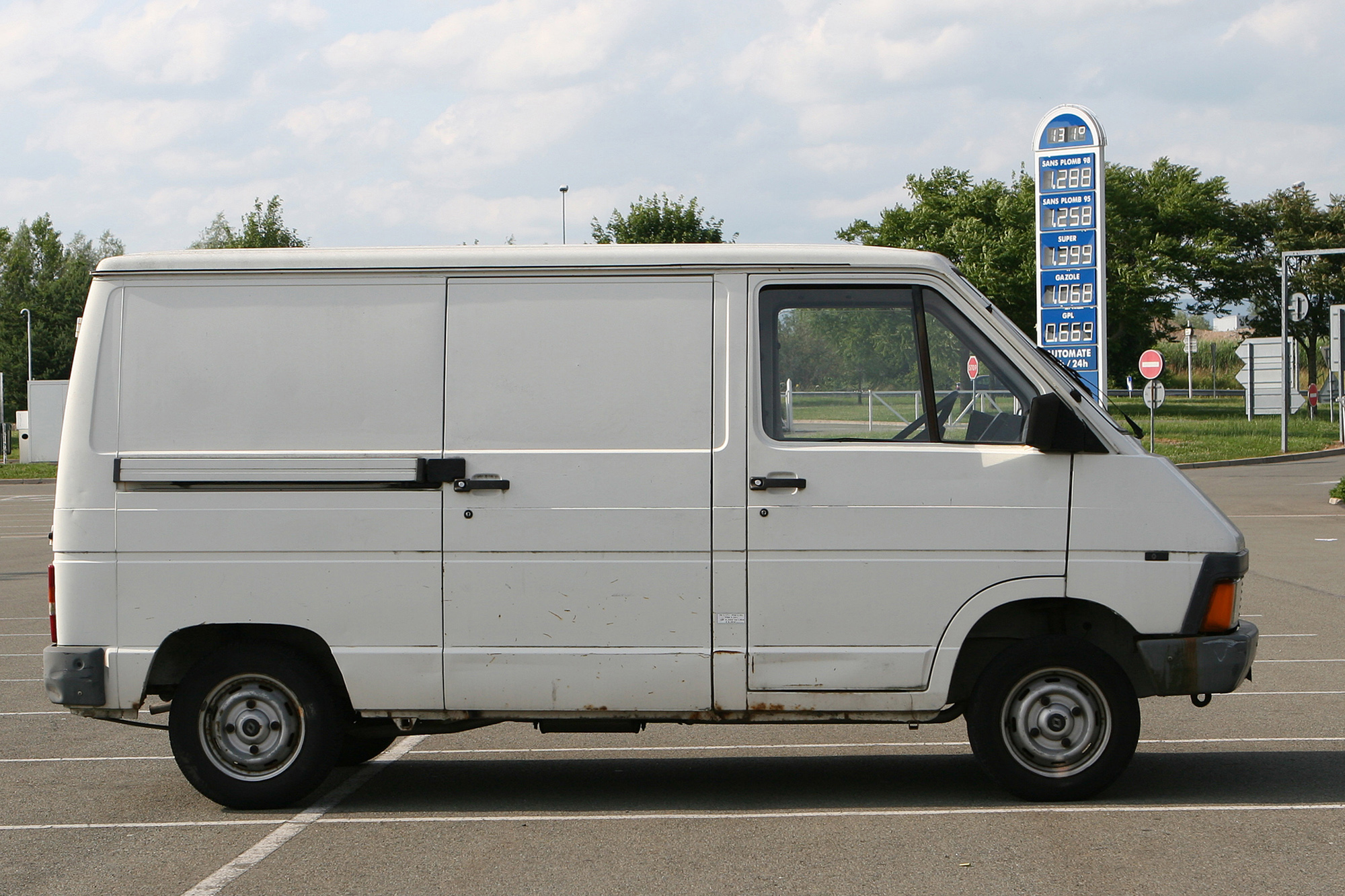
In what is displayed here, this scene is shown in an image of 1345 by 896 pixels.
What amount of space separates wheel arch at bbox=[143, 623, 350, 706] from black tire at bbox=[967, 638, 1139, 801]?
280cm

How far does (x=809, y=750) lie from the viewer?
24.1ft

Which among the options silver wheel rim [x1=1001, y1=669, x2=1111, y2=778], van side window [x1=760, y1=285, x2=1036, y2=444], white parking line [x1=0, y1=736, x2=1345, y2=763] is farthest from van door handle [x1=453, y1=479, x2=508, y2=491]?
silver wheel rim [x1=1001, y1=669, x2=1111, y2=778]

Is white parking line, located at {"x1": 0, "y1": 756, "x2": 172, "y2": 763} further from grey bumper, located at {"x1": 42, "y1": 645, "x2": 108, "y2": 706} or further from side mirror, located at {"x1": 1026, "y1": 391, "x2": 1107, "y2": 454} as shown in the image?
side mirror, located at {"x1": 1026, "y1": 391, "x2": 1107, "y2": 454}

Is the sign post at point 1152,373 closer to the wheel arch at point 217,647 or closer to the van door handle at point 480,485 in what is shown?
the van door handle at point 480,485

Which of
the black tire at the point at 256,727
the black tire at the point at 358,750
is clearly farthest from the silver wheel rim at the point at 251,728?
the black tire at the point at 358,750

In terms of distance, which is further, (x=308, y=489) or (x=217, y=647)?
(x=217, y=647)

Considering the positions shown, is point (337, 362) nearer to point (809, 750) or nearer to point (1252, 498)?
point (809, 750)

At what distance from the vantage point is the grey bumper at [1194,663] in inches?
228

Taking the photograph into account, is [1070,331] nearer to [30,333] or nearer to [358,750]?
[358,750]

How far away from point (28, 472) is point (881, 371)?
42483mm

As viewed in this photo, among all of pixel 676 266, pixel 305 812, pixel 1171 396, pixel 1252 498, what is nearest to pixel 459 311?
pixel 676 266

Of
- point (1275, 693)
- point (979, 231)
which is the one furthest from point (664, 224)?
point (1275, 693)

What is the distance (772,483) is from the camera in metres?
5.82

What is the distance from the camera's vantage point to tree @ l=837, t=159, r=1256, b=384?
58.9 m
